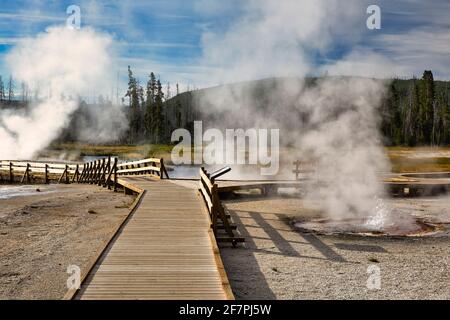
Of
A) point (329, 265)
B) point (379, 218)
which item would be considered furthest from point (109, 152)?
point (329, 265)

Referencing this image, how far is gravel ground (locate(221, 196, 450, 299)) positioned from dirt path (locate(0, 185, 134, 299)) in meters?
3.42

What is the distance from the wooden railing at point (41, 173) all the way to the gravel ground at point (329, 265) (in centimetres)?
2148

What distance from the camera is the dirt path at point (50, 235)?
10.2 m

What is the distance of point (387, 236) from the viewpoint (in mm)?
14711

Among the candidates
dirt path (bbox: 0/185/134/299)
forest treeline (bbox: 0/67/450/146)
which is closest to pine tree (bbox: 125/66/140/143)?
forest treeline (bbox: 0/67/450/146)

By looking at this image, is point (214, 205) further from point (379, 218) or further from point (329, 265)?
point (379, 218)

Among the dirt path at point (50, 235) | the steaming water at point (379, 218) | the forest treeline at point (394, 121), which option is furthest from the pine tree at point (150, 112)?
the steaming water at point (379, 218)

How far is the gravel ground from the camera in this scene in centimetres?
955

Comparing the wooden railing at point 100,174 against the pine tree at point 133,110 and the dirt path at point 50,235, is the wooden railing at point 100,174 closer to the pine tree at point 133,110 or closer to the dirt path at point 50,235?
the dirt path at point 50,235

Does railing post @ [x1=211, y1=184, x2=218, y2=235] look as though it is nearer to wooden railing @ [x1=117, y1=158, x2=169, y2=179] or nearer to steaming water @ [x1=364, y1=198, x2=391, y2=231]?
steaming water @ [x1=364, y1=198, x2=391, y2=231]

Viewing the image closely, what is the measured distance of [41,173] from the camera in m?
36.7

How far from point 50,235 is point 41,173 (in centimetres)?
2294
